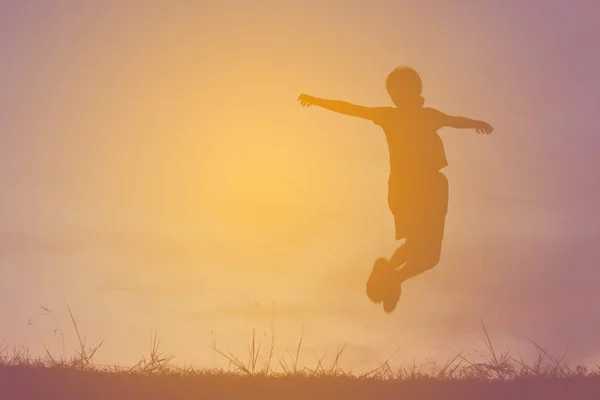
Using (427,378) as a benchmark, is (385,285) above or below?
above

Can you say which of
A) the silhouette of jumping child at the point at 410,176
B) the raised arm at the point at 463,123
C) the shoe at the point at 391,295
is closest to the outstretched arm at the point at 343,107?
the silhouette of jumping child at the point at 410,176

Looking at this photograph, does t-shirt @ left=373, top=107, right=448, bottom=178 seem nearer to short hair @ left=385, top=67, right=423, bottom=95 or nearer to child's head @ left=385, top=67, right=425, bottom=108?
child's head @ left=385, top=67, right=425, bottom=108

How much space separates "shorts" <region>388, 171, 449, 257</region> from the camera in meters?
7.97

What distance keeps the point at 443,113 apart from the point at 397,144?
27.9 inches

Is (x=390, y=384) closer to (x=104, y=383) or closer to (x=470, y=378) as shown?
(x=470, y=378)

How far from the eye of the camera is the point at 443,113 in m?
8.25

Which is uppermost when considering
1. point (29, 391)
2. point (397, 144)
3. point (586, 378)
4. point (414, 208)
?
point (397, 144)

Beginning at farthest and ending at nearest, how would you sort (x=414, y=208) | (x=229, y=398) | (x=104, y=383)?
(x=414, y=208) < (x=104, y=383) < (x=229, y=398)

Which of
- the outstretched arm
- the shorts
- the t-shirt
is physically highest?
the outstretched arm

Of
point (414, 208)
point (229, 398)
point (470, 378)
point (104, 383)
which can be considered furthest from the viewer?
point (414, 208)

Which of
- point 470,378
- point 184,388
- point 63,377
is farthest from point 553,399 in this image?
point 63,377

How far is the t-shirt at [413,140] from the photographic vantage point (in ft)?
26.0

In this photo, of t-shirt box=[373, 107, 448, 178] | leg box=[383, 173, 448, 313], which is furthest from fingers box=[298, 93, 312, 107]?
leg box=[383, 173, 448, 313]

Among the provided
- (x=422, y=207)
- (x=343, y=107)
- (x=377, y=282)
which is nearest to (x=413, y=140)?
(x=422, y=207)
